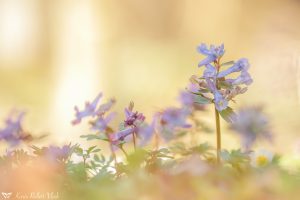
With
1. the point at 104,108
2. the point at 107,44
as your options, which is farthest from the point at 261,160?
the point at 107,44

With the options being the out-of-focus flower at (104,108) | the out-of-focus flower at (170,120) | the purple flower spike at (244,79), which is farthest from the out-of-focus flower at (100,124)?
the purple flower spike at (244,79)

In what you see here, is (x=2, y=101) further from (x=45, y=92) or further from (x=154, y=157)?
(x=154, y=157)

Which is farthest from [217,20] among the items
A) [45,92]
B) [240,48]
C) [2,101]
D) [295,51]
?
[295,51]

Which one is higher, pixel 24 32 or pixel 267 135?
pixel 24 32

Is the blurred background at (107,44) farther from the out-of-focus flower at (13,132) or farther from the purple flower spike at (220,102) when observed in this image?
the purple flower spike at (220,102)

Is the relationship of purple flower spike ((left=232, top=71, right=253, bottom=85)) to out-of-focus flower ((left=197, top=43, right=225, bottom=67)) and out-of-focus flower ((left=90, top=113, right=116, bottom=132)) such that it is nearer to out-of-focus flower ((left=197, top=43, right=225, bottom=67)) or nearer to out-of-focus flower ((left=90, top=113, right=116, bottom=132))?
out-of-focus flower ((left=197, top=43, right=225, bottom=67))
